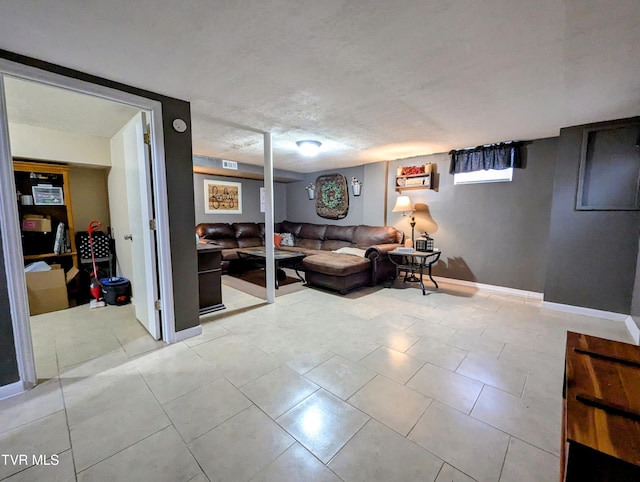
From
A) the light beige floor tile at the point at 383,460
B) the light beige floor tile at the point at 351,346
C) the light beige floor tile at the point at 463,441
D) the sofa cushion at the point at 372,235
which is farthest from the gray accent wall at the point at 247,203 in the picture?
the light beige floor tile at the point at 463,441

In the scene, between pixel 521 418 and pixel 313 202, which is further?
pixel 313 202

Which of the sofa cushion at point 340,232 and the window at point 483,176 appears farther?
the sofa cushion at point 340,232

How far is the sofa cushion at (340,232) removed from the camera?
18.3 ft

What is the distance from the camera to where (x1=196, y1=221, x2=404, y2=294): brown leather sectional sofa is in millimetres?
3961

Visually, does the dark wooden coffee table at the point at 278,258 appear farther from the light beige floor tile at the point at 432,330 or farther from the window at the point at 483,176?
the window at the point at 483,176

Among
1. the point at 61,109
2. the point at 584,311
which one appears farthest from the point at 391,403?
the point at 61,109

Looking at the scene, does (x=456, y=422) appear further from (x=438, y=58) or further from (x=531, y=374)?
(x=438, y=58)

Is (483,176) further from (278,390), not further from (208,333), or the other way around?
(208,333)

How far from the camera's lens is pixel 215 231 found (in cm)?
566

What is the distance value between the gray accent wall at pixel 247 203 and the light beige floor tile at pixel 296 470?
542cm

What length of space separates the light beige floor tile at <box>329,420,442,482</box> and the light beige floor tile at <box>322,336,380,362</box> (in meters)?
0.76

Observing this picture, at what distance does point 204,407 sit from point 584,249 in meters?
4.10

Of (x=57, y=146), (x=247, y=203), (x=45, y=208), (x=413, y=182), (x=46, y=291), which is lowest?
(x=46, y=291)

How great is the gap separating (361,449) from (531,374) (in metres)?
1.48
